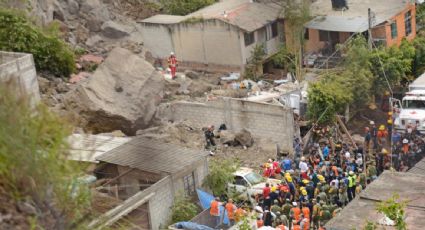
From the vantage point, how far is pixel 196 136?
86.5 ft

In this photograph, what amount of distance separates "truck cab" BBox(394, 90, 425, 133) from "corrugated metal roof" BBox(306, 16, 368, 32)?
5600 millimetres

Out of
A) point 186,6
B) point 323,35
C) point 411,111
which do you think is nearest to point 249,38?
point 323,35

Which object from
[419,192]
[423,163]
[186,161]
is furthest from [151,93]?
[419,192]

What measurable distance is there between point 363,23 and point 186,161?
13.9 metres

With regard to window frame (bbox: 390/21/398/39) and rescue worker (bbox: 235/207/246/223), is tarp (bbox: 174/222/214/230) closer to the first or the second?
rescue worker (bbox: 235/207/246/223)

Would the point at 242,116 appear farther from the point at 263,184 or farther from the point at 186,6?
the point at 186,6

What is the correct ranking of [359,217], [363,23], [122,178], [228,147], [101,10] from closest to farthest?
[359,217], [122,178], [228,147], [363,23], [101,10]

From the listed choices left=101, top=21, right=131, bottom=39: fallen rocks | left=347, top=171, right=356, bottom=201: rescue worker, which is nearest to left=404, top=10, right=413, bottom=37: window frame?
left=101, top=21, right=131, bottom=39: fallen rocks

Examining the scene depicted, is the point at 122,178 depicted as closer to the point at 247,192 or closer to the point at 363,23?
the point at 247,192

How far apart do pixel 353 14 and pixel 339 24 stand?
856mm

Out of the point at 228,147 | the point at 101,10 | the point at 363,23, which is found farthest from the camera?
the point at 101,10

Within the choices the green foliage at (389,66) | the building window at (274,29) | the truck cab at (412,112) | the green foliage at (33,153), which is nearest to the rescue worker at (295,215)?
the truck cab at (412,112)

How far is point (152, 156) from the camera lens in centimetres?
2116

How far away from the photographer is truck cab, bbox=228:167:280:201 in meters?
21.9
